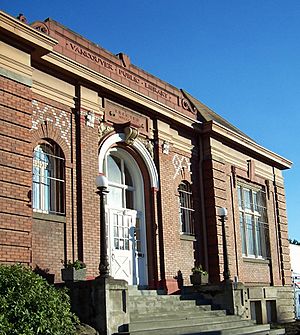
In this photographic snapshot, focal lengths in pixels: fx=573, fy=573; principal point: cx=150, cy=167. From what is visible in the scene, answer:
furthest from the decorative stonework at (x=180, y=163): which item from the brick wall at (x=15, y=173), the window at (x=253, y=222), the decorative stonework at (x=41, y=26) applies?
the brick wall at (x=15, y=173)

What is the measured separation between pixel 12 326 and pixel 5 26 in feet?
20.5

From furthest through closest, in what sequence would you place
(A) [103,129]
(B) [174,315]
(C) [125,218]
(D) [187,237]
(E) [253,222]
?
(E) [253,222], (D) [187,237], (C) [125,218], (A) [103,129], (B) [174,315]

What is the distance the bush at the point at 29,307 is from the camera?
9.05 m

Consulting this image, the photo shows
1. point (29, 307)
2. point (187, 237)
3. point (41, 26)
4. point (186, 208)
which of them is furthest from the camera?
point (186, 208)

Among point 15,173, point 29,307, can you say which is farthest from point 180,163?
point 29,307

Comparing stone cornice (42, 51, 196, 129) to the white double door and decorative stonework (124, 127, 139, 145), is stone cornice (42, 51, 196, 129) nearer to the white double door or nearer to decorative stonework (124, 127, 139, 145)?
decorative stonework (124, 127, 139, 145)

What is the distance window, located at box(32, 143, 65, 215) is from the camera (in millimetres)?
13375

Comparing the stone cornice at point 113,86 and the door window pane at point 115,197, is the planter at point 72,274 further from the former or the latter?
the stone cornice at point 113,86

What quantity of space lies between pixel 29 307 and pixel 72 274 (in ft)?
8.62

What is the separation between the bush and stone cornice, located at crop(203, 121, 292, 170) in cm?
1021

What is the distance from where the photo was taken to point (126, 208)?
16.4 metres

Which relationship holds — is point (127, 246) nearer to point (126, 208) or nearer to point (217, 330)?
point (126, 208)

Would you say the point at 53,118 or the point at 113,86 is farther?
the point at 113,86

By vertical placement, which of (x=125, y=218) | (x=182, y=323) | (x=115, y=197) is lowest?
(x=182, y=323)
